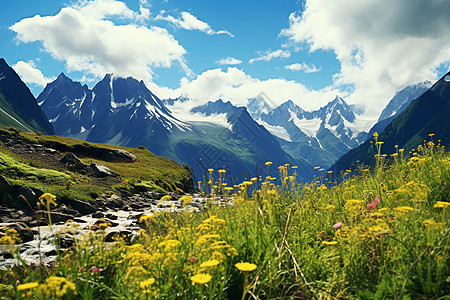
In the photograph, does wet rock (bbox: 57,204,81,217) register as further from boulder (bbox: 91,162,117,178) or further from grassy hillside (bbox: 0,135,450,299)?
grassy hillside (bbox: 0,135,450,299)

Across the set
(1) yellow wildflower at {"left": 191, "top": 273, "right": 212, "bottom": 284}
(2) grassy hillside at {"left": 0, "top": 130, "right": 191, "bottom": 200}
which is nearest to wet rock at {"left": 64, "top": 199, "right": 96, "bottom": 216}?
(2) grassy hillside at {"left": 0, "top": 130, "right": 191, "bottom": 200}

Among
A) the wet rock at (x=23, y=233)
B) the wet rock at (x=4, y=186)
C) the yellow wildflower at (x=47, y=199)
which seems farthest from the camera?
the wet rock at (x=4, y=186)

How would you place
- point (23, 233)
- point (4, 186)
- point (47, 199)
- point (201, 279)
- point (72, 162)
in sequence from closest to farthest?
point (201, 279) → point (47, 199) → point (23, 233) → point (4, 186) → point (72, 162)

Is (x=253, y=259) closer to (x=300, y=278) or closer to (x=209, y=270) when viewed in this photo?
(x=300, y=278)

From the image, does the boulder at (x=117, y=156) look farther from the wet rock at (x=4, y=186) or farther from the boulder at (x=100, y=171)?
the wet rock at (x=4, y=186)

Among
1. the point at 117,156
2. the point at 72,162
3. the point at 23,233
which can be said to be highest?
the point at 117,156

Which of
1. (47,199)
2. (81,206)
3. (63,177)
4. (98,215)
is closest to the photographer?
(47,199)

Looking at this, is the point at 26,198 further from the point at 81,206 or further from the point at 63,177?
the point at 63,177

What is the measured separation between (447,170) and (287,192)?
3149mm

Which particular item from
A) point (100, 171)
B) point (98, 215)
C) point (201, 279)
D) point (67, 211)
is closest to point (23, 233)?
point (67, 211)

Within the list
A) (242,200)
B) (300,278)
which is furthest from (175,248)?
(242,200)

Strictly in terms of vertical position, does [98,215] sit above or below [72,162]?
below

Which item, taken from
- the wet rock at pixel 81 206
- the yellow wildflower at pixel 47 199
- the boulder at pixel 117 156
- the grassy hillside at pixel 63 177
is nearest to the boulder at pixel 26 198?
the grassy hillside at pixel 63 177

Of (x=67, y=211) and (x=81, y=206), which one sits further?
(x=81, y=206)
